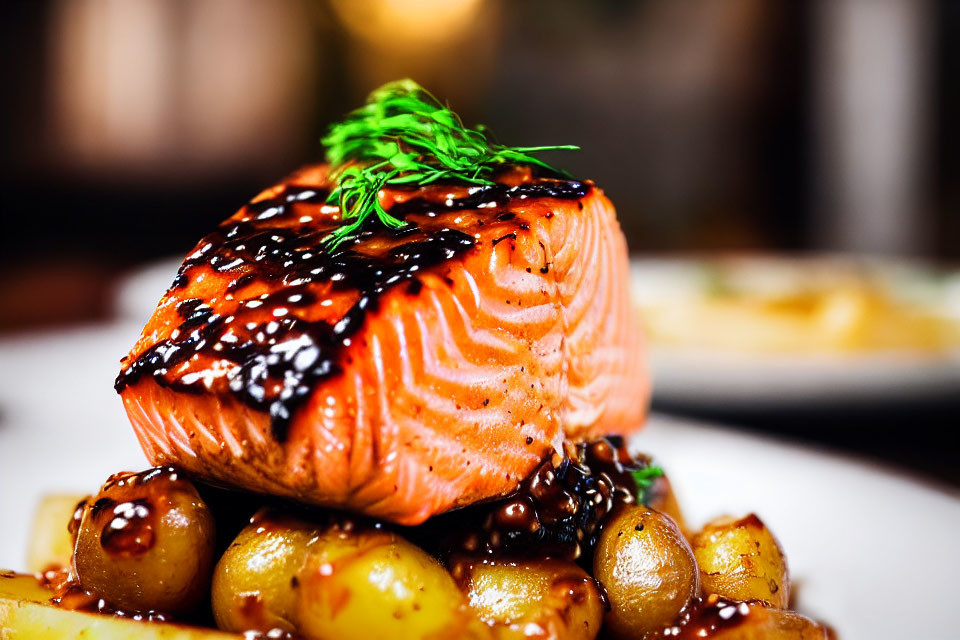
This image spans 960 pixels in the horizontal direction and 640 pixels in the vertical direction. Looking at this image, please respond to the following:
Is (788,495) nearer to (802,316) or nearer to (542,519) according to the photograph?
(542,519)

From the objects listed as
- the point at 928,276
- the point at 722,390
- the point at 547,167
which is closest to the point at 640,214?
the point at 928,276

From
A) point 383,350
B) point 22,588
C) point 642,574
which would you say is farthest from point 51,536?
point 642,574

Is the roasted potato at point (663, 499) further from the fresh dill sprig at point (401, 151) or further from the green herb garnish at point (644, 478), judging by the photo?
the fresh dill sprig at point (401, 151)

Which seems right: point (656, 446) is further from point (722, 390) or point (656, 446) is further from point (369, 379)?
point (369, 379)

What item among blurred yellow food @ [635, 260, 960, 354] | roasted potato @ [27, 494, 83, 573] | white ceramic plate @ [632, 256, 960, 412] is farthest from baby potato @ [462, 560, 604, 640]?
blurred yellow food @ [635, 260, 960, 354]

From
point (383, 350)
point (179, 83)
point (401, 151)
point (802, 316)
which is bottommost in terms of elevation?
point (802, 316)
